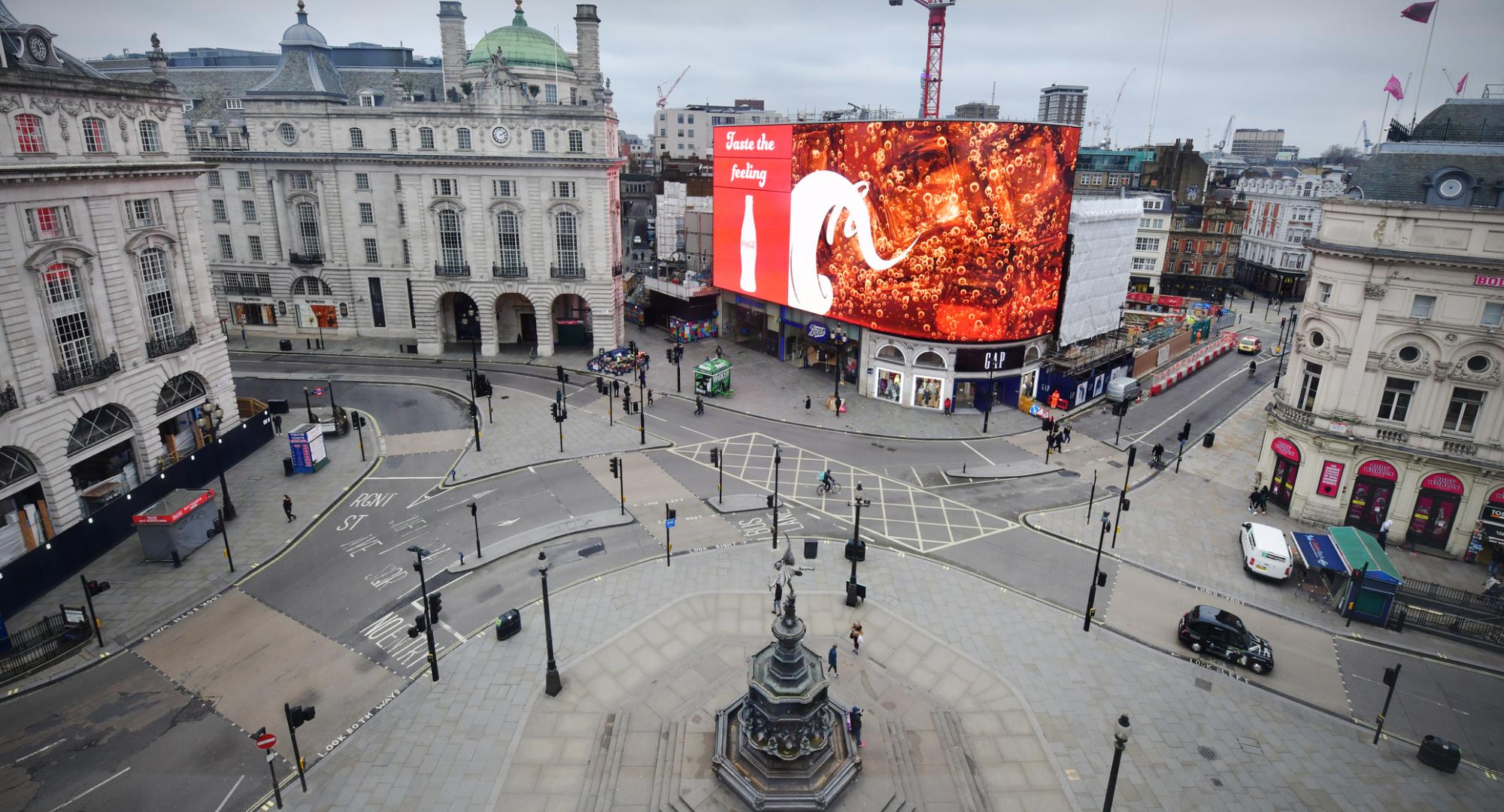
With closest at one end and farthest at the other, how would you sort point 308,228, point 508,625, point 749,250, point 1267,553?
point 508,625 → point 1267,553 → point 749,250 → point 308,228

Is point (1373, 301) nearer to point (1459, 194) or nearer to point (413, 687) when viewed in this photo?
point (1459, 194)

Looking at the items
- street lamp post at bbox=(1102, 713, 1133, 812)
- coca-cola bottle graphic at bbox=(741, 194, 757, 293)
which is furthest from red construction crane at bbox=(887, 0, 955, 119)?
street lamp post at bbox=(1102, 713, 1133, 812)

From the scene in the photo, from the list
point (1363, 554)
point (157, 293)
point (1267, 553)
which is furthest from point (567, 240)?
point (1363, 554)

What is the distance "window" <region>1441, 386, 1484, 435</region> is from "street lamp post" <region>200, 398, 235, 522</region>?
51.7 meters

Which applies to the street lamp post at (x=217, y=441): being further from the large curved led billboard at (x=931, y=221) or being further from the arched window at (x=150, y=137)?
the large curved led billboard at (x=931, y=221)

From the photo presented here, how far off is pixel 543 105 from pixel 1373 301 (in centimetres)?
5056

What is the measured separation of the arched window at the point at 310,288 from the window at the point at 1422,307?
69.8m

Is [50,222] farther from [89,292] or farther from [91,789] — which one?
[91,789]

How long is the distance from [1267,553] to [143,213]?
51.4 metres

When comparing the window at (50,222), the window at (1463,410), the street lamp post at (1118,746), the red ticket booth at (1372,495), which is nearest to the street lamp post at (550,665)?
the street lamp post at (1118,746)

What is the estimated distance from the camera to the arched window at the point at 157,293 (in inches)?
1377

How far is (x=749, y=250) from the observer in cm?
5938

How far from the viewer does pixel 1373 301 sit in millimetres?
32156

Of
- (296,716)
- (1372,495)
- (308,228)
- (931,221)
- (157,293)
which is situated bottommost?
(296,716)
